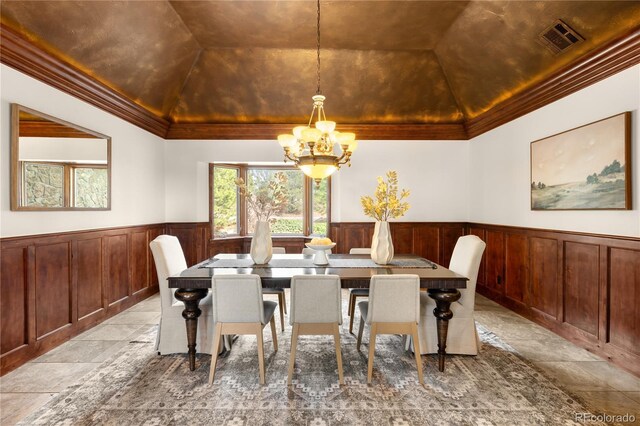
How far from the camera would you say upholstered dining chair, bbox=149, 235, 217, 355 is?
285 centimetres

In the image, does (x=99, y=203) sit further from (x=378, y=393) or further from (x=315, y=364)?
(x=378, y=393)

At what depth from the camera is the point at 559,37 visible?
314 centimetres

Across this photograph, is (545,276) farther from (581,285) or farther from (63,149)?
(63,149)

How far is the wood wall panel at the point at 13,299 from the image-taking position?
262 cm

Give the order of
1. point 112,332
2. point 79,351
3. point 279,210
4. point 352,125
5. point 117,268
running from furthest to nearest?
point 279,210
point 352,125
point 117,268
point 112,332
point 79,351

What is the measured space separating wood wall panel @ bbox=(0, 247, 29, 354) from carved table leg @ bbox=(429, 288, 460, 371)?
135 inches

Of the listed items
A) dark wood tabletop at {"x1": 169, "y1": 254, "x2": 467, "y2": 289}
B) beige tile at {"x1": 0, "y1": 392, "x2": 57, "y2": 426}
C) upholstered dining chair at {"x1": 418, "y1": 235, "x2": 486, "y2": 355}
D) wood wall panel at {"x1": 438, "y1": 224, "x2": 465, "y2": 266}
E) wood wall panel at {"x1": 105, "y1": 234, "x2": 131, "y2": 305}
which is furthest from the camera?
wood wall panel at {"x1": 438, "y1": 224, "x2": 465, "y2": 266}

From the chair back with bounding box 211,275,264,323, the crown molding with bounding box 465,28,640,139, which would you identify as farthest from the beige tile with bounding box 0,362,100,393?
the crown molding with bounding box 465,28,640,139

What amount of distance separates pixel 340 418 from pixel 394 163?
4271 millimetres

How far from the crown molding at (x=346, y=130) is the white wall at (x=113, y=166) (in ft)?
1.63

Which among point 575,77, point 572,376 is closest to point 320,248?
point 572,376

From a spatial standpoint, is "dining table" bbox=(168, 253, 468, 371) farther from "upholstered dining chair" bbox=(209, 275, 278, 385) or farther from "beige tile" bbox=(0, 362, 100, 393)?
"beige tile" bbox=(0, 362, 100, 393)

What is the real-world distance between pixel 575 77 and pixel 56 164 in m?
5.01

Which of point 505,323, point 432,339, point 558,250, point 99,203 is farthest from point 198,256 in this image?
point 558,250
